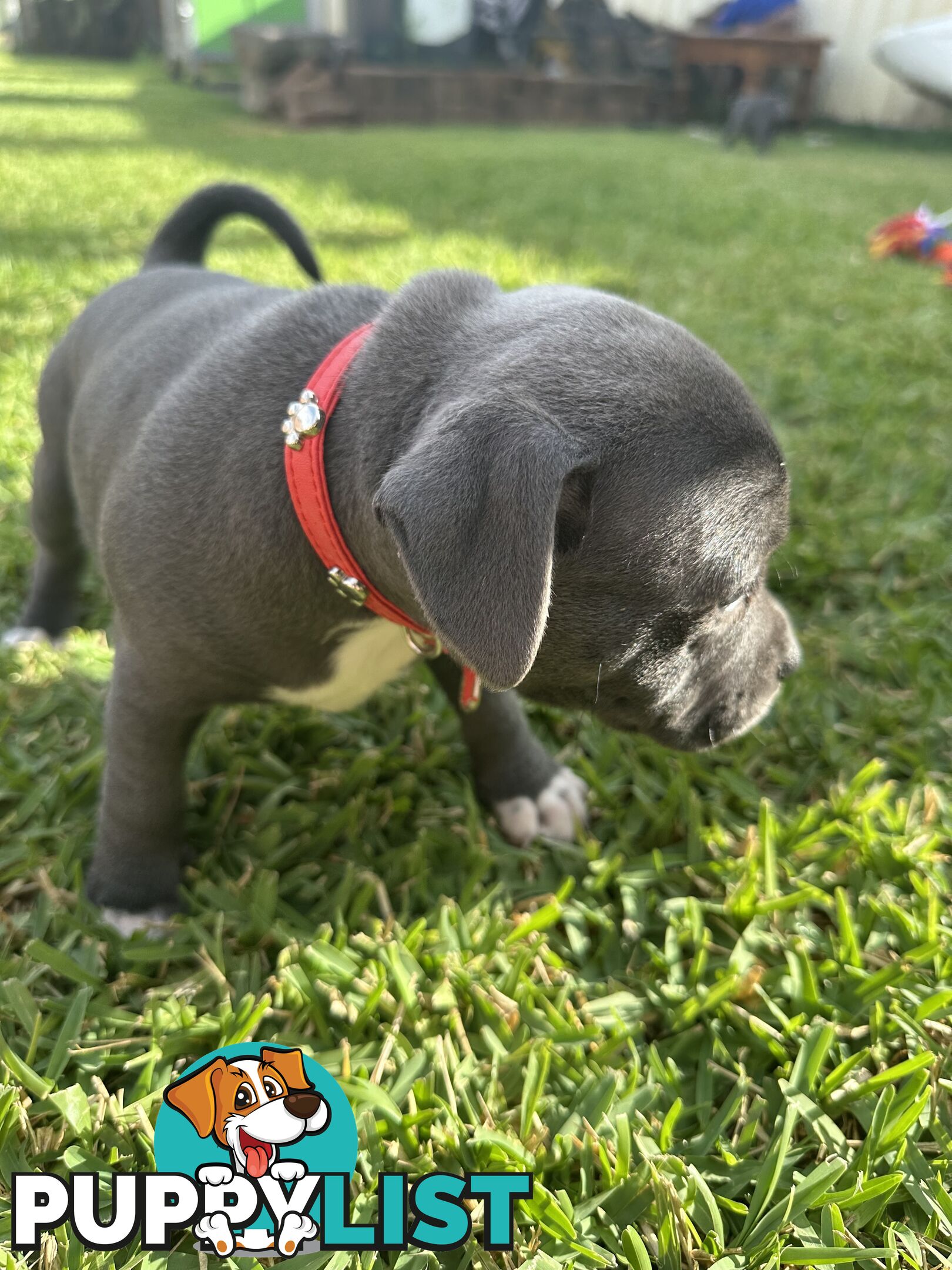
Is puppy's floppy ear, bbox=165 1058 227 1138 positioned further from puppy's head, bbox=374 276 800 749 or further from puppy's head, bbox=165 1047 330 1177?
puppy's head, bbox=374 276 800 749

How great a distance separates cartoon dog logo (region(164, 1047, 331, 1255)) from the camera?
5.26 ft

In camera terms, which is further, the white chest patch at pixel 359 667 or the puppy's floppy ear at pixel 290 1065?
the white chest patch at pixel 359 667

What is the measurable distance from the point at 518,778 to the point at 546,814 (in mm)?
118

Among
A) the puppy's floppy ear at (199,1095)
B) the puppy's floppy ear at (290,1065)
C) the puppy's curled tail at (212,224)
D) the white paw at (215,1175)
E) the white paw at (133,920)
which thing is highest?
the puppy's curled tail at (212,224)

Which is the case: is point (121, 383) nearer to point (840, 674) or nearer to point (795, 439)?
point (840, 674)

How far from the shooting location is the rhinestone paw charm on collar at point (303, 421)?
1.71 metres

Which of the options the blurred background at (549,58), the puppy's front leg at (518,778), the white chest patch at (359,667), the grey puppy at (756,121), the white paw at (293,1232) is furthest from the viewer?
the blurred background at (549,58)

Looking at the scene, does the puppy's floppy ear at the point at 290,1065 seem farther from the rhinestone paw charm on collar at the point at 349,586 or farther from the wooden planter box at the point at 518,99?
the wooden planter box at the point at 518,99

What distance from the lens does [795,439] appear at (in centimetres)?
446

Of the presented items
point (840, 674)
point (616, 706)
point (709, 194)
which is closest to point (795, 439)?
point (840, 674)

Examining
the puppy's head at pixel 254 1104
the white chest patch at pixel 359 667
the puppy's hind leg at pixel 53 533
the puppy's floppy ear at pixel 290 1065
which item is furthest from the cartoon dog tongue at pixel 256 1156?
the puppy's hind leg at pixel 53 533

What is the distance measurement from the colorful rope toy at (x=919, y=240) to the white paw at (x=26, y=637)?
6.82 meters

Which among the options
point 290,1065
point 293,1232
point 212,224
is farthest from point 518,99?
point 293,1232

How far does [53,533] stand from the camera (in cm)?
305
